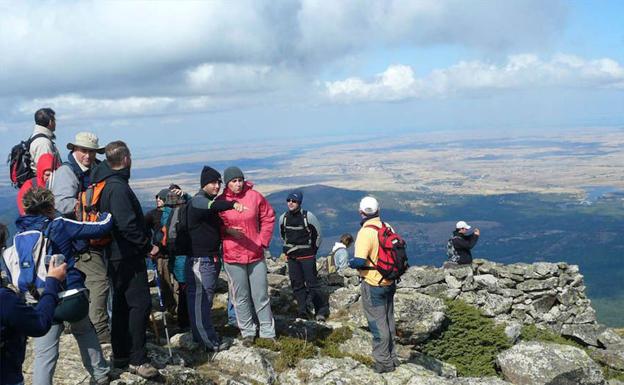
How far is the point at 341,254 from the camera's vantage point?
15.9m

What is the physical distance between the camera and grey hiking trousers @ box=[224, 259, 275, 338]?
8.42 metres

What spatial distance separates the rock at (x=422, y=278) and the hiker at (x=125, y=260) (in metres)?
9.75

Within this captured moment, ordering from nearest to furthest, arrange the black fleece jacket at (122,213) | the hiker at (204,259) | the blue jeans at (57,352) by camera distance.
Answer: the blue jeans at (57,352), the black fleece jacket at (122,213), the hiker at (204,259)

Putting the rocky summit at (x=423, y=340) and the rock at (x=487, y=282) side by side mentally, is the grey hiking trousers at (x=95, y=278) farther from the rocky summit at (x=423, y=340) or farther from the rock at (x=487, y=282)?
the rock at (x=487, y=282)

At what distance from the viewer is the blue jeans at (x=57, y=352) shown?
5.42m

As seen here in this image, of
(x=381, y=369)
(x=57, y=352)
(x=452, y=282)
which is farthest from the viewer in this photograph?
(x=452, y=282)

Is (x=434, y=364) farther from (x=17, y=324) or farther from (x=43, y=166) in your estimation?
(x=43, y=166)

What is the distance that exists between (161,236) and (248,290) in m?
2.27

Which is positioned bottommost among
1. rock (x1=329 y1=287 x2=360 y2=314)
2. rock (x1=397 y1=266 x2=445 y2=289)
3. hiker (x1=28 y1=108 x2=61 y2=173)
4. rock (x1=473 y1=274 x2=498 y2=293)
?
rock (x1=473 y1=274 x2=498 y2=293)

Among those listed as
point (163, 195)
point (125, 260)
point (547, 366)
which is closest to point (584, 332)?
point (547, 366)

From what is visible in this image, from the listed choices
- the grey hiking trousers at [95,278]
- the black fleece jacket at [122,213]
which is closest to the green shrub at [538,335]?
the black fleece jacket at [122,213]

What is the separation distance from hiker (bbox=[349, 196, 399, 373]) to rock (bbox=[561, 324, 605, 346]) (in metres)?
8.77

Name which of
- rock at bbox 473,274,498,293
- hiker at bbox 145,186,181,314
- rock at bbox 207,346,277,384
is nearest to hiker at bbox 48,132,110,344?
hiker at bbox 145,186,181,314

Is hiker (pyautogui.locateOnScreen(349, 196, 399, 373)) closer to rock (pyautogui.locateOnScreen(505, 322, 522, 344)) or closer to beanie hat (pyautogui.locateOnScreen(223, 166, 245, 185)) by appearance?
beanie hat (pyautogui.locateOnScreen(223, 166, 245, 185))
